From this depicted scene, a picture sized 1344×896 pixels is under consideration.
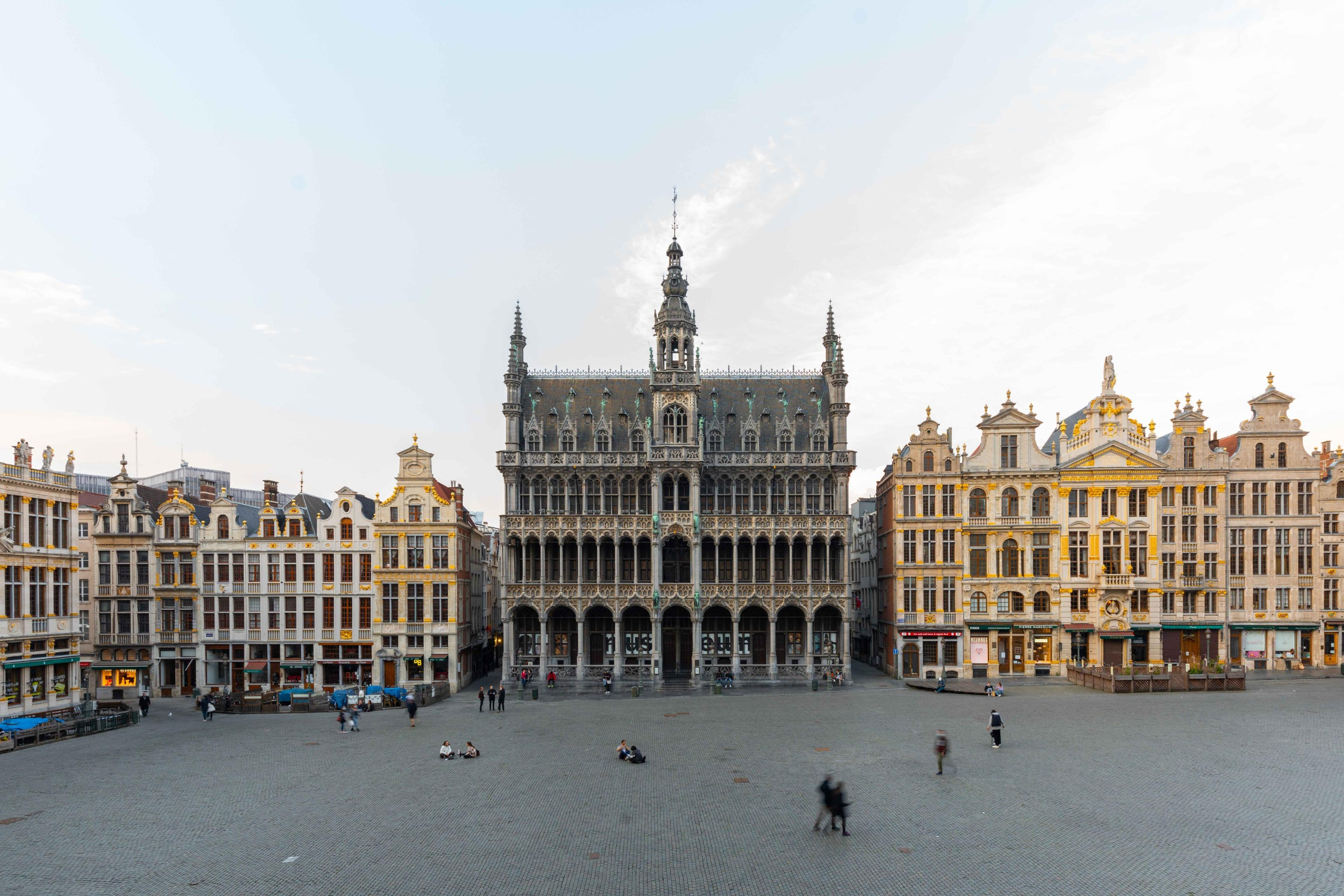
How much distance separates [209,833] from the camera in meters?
26.0

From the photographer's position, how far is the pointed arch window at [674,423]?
6675 cm

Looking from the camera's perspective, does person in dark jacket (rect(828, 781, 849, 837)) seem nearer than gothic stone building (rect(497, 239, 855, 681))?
Yes

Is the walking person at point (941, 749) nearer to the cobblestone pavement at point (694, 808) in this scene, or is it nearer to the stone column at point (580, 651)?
the cobblestone pavement at point (694, 808)

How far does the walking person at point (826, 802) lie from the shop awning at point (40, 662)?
167 feet

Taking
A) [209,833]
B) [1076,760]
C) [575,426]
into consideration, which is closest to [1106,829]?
[1076,760]

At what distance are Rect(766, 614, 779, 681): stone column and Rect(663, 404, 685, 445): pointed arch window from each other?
55.0ft

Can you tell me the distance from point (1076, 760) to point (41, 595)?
62110mm

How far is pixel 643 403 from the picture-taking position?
232 ft

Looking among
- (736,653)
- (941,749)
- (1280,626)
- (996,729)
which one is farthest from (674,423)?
(1280,626)

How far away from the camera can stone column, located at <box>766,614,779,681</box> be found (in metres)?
63.4

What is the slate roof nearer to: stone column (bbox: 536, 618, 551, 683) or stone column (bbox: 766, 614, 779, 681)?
stone column (bbox: 536, 618, 551, 683)

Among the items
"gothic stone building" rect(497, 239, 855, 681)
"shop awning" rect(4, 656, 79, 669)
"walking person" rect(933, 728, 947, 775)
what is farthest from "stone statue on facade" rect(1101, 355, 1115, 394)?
"shop awning" rect(4, 656, 79, 669)

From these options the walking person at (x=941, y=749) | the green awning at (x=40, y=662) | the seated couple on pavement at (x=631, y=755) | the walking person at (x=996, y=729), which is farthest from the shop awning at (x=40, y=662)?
the walking person at (x=996, y=729)

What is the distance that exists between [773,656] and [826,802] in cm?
3940
